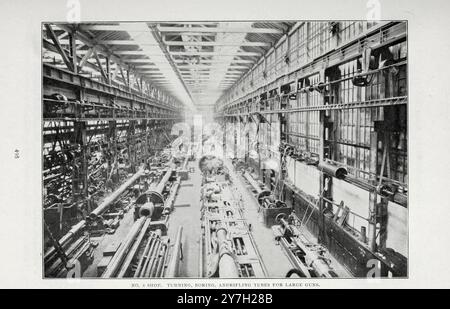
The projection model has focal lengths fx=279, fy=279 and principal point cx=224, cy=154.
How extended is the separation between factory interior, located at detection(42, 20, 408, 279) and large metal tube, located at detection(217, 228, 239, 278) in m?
0.04

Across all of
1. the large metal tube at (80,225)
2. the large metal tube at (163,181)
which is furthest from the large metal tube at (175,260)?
the large metal tube at (163,181)

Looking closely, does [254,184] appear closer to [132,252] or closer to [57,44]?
[132,252]

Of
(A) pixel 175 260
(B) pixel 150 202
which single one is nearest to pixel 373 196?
(A) pixel 175 260

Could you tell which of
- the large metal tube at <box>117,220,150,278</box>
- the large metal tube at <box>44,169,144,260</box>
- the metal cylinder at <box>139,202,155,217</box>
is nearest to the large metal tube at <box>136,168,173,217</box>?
the metal cylinder at <box>139,202,155,217</box>

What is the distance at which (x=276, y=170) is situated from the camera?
1062 cm

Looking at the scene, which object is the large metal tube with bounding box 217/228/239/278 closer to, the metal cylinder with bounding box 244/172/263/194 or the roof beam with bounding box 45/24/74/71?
the metal cylinder with bounding box 244/172/263/194

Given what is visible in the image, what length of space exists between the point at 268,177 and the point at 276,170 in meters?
0.98

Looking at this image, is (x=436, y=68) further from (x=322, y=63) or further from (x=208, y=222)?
(x=208, y=222)

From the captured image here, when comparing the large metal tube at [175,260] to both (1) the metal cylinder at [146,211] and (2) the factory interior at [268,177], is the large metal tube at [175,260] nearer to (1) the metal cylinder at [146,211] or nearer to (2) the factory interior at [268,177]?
(2) the factory interior at [268,177]

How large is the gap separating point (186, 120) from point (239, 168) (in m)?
25.3

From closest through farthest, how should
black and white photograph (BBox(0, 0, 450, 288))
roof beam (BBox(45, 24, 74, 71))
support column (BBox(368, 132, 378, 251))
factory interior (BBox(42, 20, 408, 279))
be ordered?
black and white photograph (BBox(0, 0, 450, 288)) < factory interior (BBox(42, 20, 408, 279)) < support column (BBox(368, 132, 378, 251)) < roof beam (BBox(45, 24, 74, 71))

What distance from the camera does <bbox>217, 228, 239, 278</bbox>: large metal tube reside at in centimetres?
570
